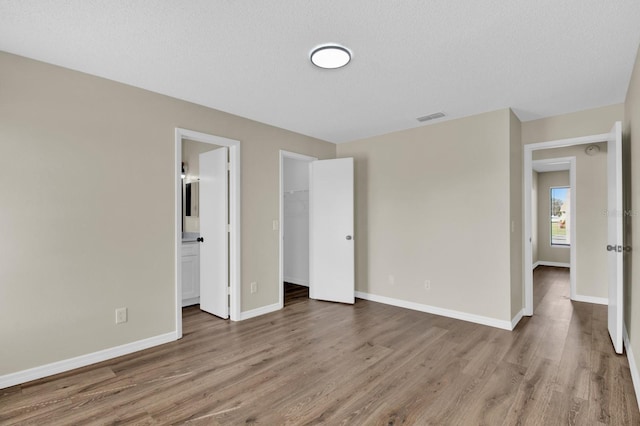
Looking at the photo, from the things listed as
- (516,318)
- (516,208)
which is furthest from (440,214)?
(516,318)

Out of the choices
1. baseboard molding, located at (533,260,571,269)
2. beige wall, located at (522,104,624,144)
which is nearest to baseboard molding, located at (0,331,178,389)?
beige wall, located at (522,104,624,144)

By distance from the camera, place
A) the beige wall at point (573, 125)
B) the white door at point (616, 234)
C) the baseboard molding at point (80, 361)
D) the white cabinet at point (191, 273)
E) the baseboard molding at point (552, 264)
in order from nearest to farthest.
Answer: the baseboard molding at point (80, 361) → the white door at point (616, 234) → the beige wall at point (573, 125) → the white cabinet at point (191, 273) → the baseboard molding at point (552, 264)

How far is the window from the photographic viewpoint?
773 centimetres

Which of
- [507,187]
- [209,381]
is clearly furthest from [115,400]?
[507,187]

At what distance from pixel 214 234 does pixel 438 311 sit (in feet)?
9.74

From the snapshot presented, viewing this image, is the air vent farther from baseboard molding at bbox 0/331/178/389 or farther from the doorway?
baseboard molding at bbox 0/331/178/389

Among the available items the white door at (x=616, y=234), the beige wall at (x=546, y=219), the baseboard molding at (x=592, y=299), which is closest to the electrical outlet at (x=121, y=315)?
the white door at (x=616, y=234)

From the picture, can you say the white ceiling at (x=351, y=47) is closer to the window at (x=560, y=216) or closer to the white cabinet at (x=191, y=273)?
the white cabinet at (x=191, y=273)

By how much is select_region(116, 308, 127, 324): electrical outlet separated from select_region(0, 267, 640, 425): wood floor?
0.32 m

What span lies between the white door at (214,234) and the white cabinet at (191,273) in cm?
26

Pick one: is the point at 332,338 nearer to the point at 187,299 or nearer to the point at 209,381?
the point at 209,381

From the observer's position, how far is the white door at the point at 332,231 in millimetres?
4652

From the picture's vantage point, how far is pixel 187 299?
4.46m

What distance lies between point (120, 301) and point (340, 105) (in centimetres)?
283
